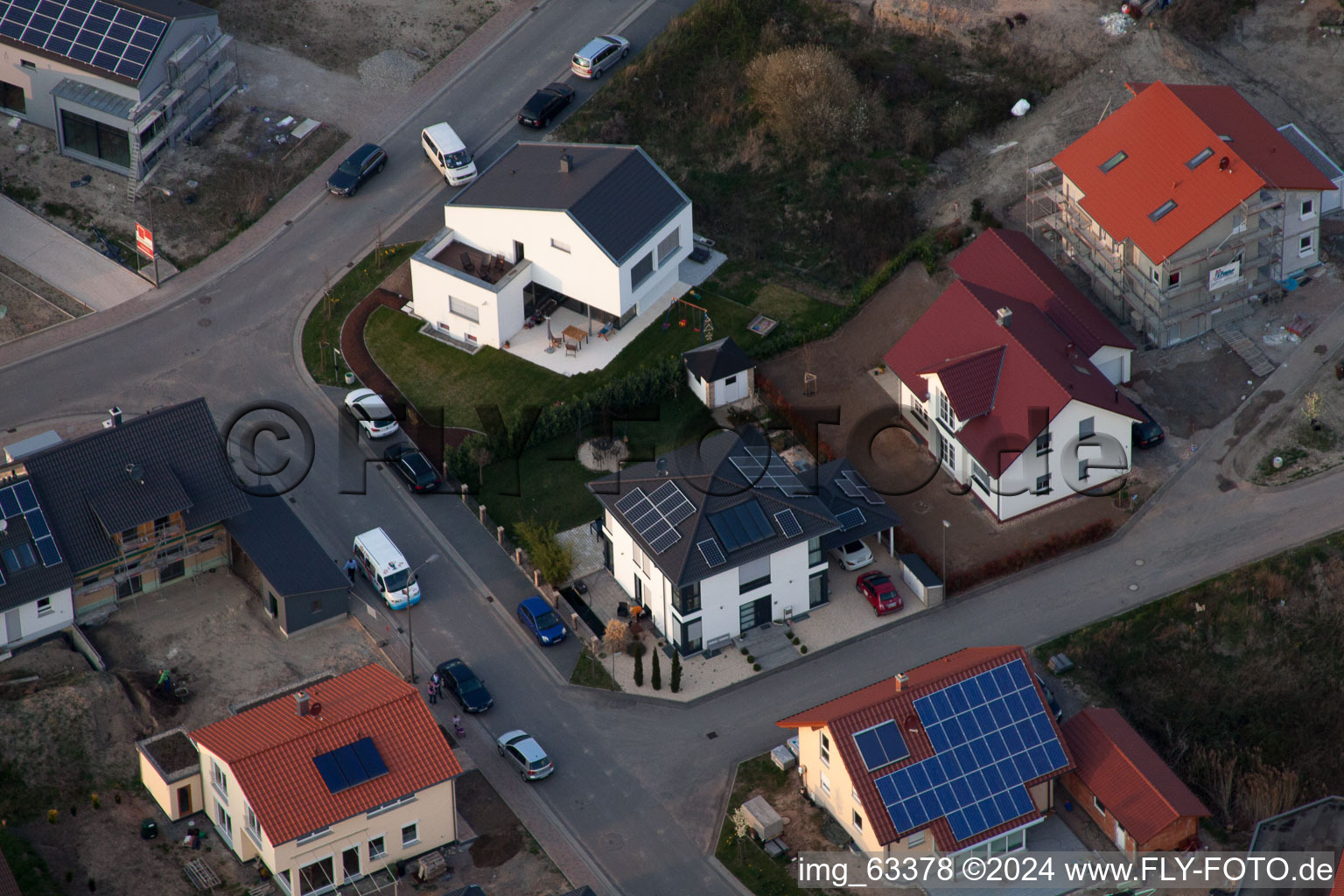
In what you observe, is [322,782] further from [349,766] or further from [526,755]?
[526,755]

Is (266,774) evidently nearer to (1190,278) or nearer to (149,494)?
(149,494)

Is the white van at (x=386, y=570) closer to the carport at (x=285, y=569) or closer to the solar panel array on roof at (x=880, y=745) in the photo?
the carport at (x=285, y=569)

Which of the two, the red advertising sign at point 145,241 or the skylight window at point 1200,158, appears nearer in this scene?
the skylight window at point 1200,158

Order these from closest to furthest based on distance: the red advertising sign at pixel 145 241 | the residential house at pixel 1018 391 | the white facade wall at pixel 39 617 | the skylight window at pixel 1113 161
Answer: the white facade wall at pixel 39 617 < the residential house at pixel 1018 391 < the skylight window at pixel 1113 161 < the red advertising sign at pixel 145 241

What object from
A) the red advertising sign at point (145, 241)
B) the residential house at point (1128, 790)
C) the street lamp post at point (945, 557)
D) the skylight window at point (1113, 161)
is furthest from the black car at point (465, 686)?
the skylight window at point (1113, 161)

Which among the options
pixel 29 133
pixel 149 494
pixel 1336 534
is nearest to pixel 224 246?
pixel 29 133

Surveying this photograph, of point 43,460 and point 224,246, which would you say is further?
point 224,246

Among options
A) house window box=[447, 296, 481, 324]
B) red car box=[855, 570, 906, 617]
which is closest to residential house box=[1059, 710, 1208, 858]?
red car box=[855, 570, 906, 617]

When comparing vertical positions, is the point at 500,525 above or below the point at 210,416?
below
